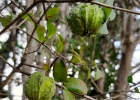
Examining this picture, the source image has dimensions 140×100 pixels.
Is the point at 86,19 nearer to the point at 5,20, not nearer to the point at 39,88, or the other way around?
the point at 39,88

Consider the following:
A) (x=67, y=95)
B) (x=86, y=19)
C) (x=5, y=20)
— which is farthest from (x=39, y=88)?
(x=5, y=20)

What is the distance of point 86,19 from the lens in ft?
2.71

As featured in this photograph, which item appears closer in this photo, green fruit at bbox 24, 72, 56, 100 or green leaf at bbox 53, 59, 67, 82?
green fruit at bbox 24, 72, 56, 100

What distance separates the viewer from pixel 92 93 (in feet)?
8.23

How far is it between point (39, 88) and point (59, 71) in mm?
118

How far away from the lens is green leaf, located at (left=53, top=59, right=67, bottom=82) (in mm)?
998

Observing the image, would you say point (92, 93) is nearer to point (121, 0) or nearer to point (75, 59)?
point (121, 0)

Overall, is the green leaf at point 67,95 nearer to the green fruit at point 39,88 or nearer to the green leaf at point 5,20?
the green fruit at point 39,88

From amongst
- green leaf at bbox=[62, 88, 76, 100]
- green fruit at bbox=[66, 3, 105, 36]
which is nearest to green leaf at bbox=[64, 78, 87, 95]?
green leaf at bbox=[62, 88, 76, 100]

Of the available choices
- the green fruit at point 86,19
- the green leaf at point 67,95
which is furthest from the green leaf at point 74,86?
the green fruit at point 86,19

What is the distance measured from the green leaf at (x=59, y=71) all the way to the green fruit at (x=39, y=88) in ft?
0.25

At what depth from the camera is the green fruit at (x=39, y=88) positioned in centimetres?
89

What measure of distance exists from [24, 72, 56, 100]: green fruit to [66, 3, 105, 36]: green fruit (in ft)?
0.57

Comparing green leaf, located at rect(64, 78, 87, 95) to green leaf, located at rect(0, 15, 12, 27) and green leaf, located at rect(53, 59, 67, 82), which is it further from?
green leaf, located at rect(0, 15, 12, 27)
